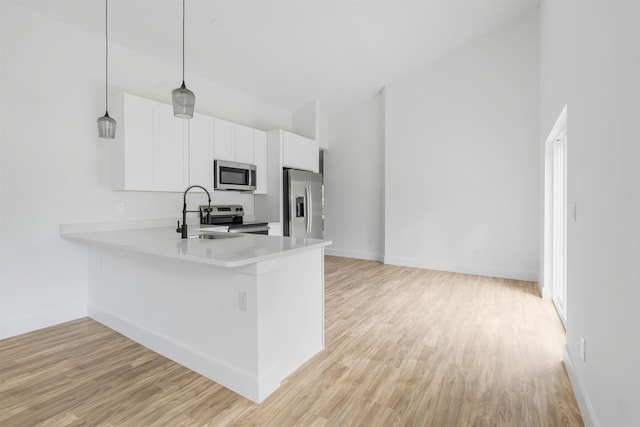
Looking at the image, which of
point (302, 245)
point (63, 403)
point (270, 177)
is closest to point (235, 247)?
point (302, 245)

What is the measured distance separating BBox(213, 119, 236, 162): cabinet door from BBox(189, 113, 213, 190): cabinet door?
0.08 m

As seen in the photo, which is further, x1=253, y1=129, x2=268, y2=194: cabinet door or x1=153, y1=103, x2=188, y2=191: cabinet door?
x1=253, y1=129, x2=268, y2=194: cabinet door

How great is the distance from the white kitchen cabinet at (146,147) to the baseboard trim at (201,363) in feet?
4.42

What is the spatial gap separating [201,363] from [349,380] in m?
1.00

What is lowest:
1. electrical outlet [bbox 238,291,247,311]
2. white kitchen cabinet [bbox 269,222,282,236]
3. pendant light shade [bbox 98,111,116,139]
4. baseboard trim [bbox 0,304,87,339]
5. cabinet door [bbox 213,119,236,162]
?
baseboard trim [bbox 0,304,87,339]

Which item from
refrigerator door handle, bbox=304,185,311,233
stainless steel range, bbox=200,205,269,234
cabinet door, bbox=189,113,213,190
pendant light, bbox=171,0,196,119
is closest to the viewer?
pendant light, bbox=171,0,196,119

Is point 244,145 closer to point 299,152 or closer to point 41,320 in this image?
point 299,152

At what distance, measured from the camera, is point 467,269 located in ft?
17.6

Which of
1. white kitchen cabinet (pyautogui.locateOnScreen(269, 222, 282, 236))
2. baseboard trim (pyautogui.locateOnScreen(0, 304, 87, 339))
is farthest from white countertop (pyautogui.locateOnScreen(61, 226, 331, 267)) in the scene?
white kitchen cabinet (pyautogui.locateOnScreen(269, 222, 282, 236))

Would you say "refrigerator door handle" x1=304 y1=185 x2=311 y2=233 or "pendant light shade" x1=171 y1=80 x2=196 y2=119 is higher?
"pendant light shade" x1=171 y1=80 x2=196 y2=119

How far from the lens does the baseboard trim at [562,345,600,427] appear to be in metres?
1.64

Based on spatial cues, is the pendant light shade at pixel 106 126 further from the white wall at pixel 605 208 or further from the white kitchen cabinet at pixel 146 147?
the white wall at pixel 605 208

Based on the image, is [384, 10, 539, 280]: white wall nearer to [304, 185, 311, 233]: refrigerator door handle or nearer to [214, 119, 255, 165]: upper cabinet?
[304, 185, 311, 233]: refrigerator door handle

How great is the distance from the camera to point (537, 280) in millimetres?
4781
